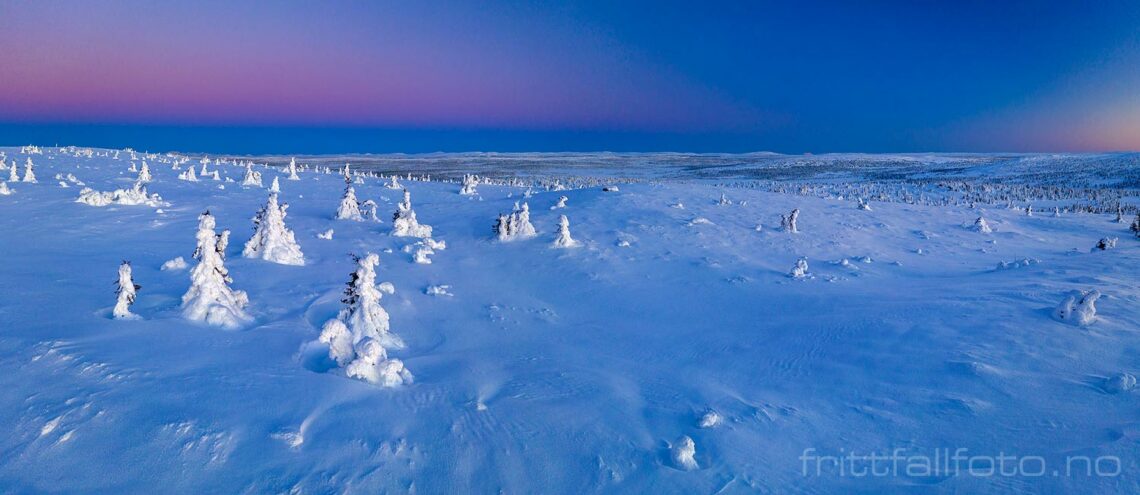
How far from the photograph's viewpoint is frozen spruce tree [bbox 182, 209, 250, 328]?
8.10 meters

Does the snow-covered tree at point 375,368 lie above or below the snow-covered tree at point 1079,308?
below

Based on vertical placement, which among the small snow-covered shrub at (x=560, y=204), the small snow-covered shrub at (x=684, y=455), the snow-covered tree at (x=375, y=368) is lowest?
the small snow-covered shrub at (x=684, y=455)

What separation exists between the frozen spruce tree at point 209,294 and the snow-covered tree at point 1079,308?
37.5 ft

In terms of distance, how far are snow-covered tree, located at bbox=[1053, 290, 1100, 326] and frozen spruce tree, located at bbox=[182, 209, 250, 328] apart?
11.4m

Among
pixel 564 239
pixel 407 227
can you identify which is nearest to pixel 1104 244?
pixel 564 239

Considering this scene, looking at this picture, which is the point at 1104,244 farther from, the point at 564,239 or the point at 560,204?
the point at 560,204

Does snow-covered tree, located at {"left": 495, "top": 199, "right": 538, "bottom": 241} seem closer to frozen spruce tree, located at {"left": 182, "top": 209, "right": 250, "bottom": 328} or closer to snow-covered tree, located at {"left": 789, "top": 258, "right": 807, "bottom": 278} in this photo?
snow-covered tree, located at {"left": 789, "top": 258, "right": 807, "bottom": 278}

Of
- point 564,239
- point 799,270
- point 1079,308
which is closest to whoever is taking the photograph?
point 1079,308

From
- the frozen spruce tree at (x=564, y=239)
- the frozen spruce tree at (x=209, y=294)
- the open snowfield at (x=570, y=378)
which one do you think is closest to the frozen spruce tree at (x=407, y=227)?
the open snowfield at (x=570, y=378)

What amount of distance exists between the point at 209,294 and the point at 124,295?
1.06 m

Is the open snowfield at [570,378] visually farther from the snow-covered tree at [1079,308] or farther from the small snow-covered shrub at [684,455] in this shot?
the snow-covered tree at [1079,308]

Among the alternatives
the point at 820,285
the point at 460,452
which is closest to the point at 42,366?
the point at 460,452

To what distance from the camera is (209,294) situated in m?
8.29

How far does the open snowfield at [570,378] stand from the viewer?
486 cm
